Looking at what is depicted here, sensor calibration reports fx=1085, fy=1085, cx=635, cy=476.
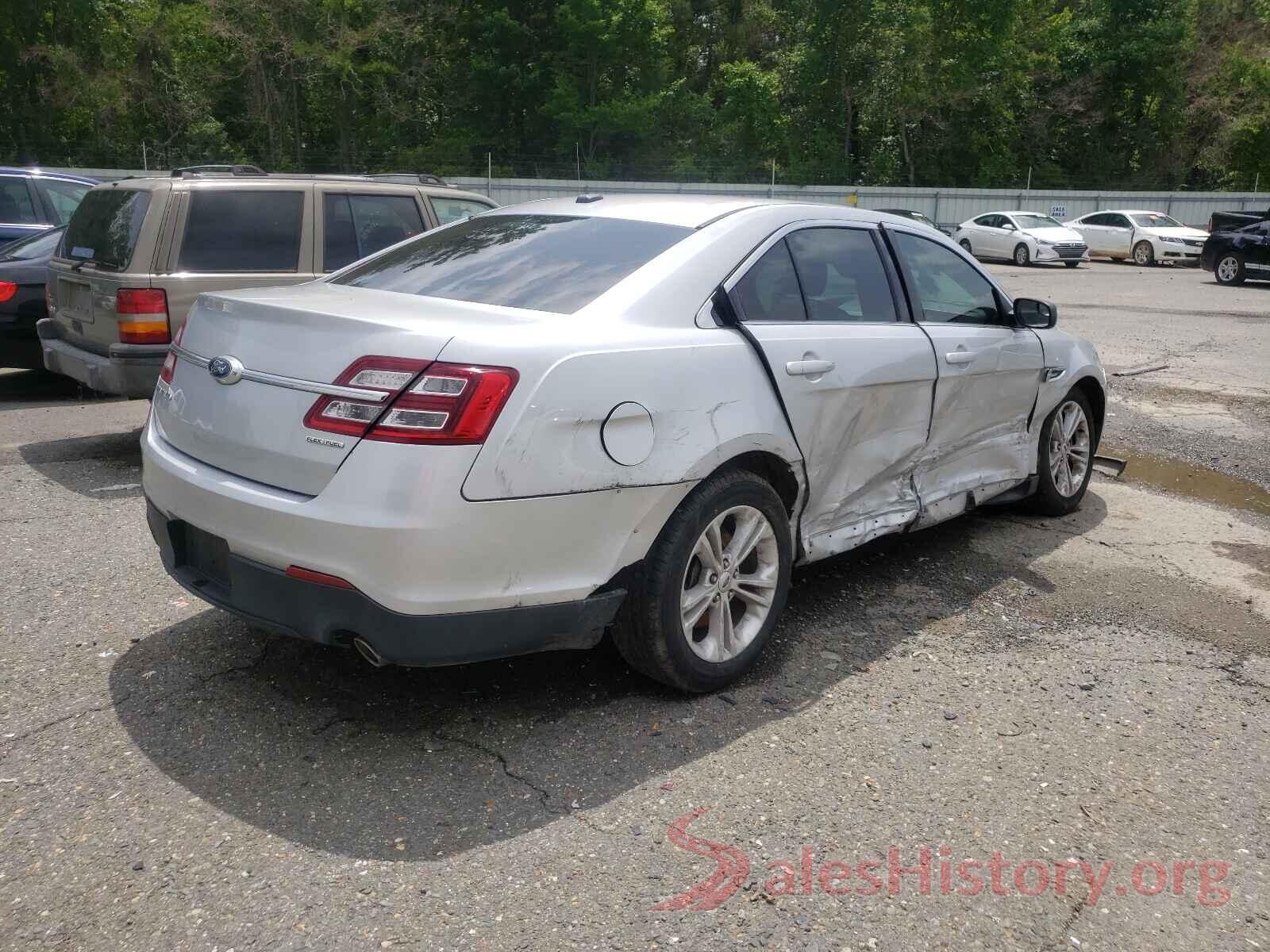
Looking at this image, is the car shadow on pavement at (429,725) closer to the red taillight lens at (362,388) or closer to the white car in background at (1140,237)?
the red taillight lens at (362,388)

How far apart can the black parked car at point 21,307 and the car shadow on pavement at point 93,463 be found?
5.40 ft

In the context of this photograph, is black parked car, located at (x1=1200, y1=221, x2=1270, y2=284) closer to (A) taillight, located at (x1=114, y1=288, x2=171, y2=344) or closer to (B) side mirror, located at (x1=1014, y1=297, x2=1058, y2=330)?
(B) side mirror, located at (x1=1014, y1=297, x2=1058, y2=330)

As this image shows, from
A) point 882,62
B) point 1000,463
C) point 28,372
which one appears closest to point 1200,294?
point 1000,463

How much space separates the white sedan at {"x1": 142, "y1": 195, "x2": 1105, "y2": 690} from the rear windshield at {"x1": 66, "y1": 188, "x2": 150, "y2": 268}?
3125 mm

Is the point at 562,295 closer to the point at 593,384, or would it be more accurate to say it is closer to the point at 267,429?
the point at 593,384

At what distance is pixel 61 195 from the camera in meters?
10.9

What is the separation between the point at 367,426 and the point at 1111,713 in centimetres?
263

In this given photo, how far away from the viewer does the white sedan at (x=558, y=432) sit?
9.64ft

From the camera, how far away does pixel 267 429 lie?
123 inches

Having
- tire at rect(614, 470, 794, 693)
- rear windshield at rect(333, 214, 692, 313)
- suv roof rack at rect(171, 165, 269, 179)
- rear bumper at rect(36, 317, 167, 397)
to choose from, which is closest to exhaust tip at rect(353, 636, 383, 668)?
tire at rect(614, 470, 794, 693)

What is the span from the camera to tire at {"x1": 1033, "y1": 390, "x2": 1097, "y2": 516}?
5695 millimetres

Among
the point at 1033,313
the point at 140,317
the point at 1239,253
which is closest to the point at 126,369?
the point at 140,317

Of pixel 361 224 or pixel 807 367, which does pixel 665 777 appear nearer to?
pixel 807 367

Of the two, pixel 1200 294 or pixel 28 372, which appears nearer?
pixel 28 372
